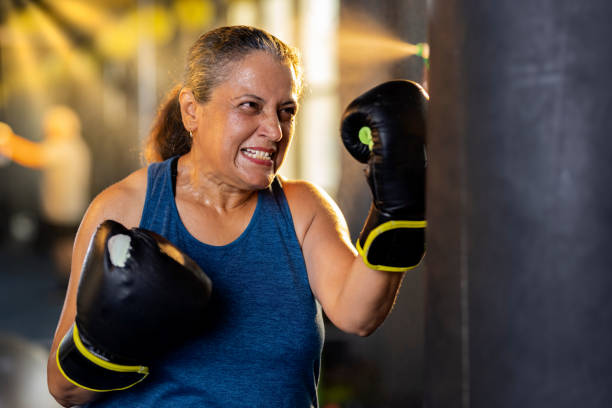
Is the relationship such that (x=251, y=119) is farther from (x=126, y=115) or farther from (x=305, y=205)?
(x=126, y=115)

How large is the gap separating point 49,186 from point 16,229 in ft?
14.3

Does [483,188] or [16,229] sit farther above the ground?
[483,188]

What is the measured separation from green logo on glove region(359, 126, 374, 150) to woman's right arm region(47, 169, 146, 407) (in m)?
0.47

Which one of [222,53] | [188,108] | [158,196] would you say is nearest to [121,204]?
[158,196]

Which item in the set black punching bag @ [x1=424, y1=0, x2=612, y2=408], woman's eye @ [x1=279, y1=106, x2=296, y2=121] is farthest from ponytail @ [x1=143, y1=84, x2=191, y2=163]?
black punching bag @ [x1=424, y1=0, x2=612, y2=408]

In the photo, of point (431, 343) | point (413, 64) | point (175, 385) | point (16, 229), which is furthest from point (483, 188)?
point (16, 229)

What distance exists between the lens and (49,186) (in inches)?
203

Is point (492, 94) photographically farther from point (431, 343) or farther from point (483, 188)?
point (431, 343)

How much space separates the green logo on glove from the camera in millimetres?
1017

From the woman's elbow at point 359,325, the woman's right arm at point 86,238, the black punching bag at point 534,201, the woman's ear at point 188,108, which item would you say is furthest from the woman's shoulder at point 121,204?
the black punching bag at point 534,201

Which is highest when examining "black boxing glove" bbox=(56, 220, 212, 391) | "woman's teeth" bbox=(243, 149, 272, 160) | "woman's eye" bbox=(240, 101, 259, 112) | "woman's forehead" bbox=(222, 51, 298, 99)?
"woman's forehead" bbox=(222, 51, 298, 99)

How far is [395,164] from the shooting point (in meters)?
0.96

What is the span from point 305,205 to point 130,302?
17.4 inches

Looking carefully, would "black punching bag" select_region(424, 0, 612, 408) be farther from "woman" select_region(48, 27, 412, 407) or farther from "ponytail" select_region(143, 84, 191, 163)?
"ponytail" select_region(143, 84, 191, 163)
